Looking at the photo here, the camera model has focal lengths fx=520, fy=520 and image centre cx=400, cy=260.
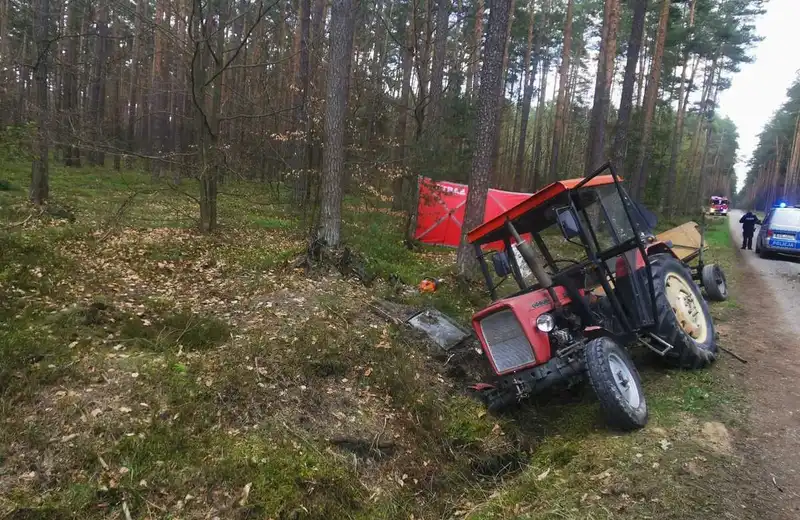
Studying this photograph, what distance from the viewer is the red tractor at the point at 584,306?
5.15 m

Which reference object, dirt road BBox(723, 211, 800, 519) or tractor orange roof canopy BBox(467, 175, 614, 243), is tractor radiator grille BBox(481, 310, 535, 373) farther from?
dirt road BBox(723, 211, 800, 519)

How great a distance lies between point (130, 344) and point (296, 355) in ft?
6.04

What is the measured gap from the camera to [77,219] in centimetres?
1068

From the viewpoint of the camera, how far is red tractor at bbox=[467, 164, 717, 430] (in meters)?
5.15

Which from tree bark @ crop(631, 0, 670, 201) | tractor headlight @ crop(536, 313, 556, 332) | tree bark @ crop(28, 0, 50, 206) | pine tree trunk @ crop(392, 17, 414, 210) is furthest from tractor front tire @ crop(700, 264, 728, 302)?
tree bark @ crop(28, 0, 50, 206)

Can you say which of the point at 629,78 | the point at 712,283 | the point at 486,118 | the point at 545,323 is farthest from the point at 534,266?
the point at 629,78

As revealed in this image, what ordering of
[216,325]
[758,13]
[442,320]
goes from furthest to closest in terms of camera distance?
[758,13]
[442,320]
[216,325]

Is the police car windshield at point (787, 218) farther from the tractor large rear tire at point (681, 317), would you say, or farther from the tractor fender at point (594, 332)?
the tractor fender at point (594, 332)

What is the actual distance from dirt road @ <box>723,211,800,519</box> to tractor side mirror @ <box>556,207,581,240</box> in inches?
94.6

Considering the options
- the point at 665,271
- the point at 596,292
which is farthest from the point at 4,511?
the point at 665,271

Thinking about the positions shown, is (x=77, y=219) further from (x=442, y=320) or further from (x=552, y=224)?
(x=552, y=224)

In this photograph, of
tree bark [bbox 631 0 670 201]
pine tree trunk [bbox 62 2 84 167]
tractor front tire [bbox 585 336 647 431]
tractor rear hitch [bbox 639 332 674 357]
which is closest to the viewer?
tractor front tire [bbox 585 336 647 431]

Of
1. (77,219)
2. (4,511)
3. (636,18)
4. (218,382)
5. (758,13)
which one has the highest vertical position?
(758,13)

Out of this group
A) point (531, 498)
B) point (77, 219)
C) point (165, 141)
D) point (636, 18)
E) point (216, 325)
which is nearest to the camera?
point (531, 498)
